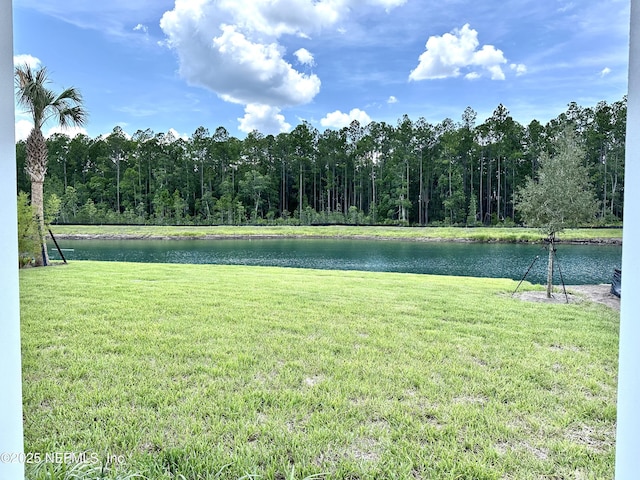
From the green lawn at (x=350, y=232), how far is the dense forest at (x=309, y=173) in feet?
7.19

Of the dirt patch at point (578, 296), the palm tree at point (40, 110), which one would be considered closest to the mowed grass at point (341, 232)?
the dirt patch at point (578, 296)

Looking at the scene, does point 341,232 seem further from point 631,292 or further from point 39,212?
point 631,292

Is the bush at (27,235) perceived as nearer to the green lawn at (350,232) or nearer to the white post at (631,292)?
the white post at (631,292)

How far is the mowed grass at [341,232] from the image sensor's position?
16.3 meters

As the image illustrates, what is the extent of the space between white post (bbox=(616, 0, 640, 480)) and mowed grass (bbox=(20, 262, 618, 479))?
1.97ft

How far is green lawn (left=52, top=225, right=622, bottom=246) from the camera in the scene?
52.5 feet

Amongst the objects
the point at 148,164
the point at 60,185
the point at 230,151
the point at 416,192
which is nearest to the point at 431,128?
the point at 416,192

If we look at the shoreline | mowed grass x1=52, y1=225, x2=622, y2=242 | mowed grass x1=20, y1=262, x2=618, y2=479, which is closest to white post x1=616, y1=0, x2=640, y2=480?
mowed grass x1=20, y1=262, x2=618, y2=479

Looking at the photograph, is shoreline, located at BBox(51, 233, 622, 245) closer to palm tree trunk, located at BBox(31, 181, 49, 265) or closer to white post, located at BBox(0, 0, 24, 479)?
palm tree trunk, located at BBox(31, 181, 49, 265)

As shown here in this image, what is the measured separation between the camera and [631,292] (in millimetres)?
812

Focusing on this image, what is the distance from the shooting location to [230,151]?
2631cm

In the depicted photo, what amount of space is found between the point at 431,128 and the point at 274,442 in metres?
25.8

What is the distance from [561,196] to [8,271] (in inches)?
210

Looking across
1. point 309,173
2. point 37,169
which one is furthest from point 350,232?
point 37,169
